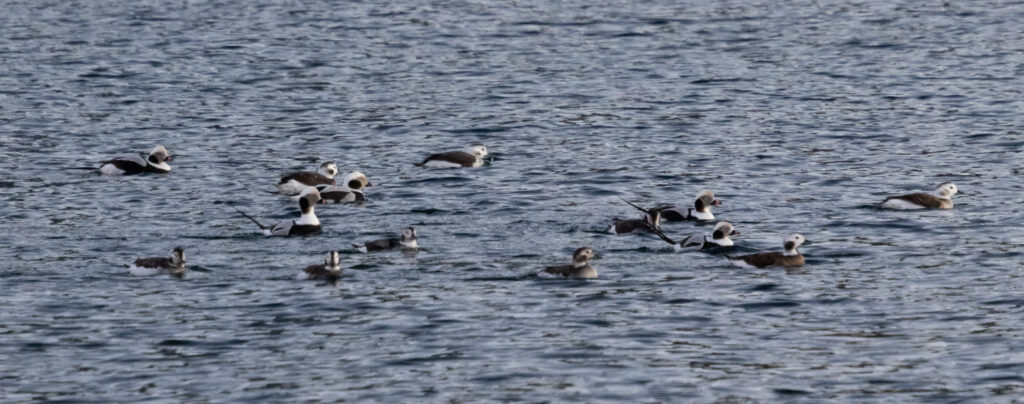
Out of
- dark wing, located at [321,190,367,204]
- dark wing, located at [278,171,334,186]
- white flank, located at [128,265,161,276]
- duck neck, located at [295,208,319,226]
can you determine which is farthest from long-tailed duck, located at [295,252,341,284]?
dark wing, located at [278,171,334,186]

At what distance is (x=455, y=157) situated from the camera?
105ft

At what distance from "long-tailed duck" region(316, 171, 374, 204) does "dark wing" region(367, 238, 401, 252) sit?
4.44 m

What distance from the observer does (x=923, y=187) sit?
96.9 ft

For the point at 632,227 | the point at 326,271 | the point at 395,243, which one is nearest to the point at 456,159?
the point at 632,227

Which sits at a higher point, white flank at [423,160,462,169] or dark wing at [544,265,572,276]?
dark wing at [544,265,572,276]

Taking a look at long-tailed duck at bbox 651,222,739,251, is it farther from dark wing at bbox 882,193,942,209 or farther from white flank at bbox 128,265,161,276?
white flank at bbox 128,265,161,276

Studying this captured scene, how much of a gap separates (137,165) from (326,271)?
395 inches

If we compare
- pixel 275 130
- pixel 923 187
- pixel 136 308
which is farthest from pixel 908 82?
pixel 136 308

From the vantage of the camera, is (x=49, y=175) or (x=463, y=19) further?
(x=463, y=19)

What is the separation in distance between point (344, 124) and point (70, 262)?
546 inches

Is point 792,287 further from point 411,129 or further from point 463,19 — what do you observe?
point 463,19

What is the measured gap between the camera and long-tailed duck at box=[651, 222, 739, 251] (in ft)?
80.7

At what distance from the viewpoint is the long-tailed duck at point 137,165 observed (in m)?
31.3

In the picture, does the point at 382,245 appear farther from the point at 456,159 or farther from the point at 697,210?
the point at 456,159
